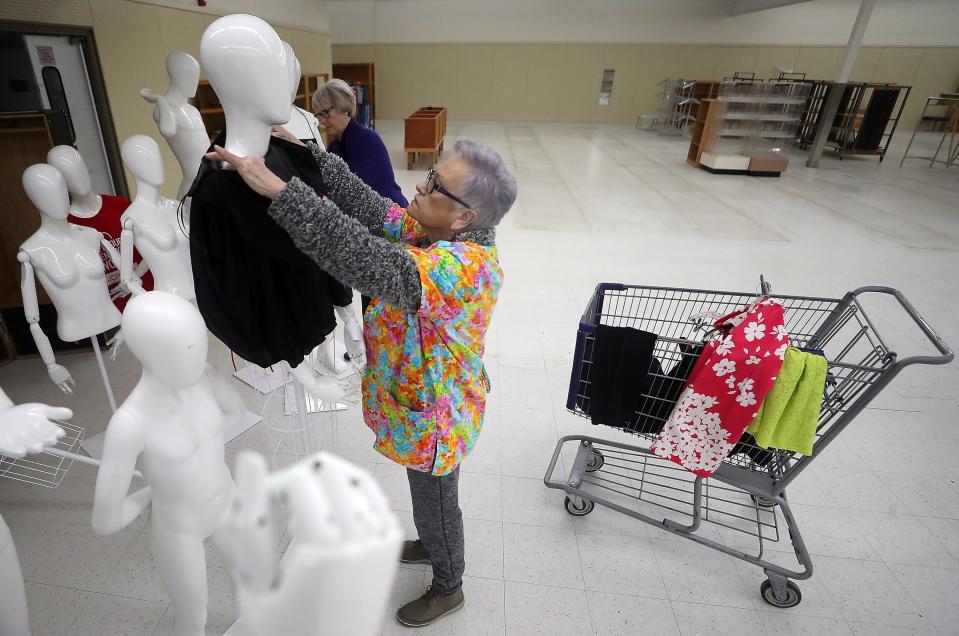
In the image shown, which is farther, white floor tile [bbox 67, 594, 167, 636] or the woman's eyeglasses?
white floor tile [bbox 67, 594, 167, 636]

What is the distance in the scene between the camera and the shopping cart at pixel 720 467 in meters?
1.69

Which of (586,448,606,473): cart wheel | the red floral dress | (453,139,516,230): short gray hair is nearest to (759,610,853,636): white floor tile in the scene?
the red floral dress

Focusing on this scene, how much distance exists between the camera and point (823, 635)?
174 centimetres

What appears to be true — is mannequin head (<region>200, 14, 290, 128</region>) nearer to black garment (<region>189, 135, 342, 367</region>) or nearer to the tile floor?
black garment (<region>189, 135, 342, 367</region>)

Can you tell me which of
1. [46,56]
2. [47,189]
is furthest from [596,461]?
[46,56]

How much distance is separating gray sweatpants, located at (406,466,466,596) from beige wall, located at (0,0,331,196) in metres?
3.13

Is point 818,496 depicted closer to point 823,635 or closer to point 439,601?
point 823,635

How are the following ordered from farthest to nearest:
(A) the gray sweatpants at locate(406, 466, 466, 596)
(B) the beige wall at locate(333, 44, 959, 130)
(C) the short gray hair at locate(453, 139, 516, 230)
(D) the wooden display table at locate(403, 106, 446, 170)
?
(B) the beige wall at locate(333, 44, 959, 130)
(D) the wooden display table at locate(403, 106, 446, 170)
(A) the gray sweatpants at locate(406, 466, 466, 596)
(C) the short gray hair at locate(453, 139, 516, 230)

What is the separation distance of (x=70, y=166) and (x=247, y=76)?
1518 millimetres

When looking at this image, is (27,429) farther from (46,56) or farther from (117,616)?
(46,56)

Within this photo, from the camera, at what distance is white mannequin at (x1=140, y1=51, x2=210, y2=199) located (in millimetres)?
2016

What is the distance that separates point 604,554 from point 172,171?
4.55 metres

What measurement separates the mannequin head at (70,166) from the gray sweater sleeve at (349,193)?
1.28 metres

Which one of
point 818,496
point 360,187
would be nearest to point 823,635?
point 818,496
